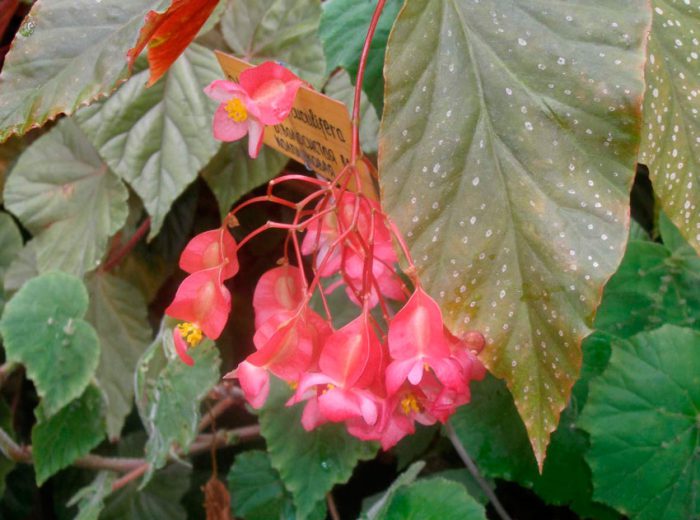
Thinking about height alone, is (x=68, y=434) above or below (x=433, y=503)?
below

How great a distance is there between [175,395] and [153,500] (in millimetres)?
323

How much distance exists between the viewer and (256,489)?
80 centimetres

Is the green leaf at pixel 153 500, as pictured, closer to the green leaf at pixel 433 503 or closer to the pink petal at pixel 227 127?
the green leaf at pixel 433 503

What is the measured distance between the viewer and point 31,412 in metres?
1.15

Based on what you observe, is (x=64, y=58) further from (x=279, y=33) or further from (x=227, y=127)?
(x=279, y=33)

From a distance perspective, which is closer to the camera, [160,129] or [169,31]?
[169,31]

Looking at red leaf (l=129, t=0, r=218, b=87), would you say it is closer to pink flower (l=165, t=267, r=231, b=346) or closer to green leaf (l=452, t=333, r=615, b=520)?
pink flower (l=165, t=267, r=231, b=346)

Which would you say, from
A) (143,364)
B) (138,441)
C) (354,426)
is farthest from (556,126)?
(138,441)

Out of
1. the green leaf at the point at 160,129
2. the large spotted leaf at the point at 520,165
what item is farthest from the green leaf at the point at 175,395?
the large spotted leaf at the point at 520,165

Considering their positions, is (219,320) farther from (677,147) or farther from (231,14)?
(231,14)

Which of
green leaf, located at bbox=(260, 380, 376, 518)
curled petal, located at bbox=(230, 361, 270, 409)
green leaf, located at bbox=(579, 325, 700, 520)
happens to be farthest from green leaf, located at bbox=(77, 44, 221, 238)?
green leaf, located at bbox=(579, 325, 700, 520)

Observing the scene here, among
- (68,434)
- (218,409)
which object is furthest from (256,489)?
(68,434)

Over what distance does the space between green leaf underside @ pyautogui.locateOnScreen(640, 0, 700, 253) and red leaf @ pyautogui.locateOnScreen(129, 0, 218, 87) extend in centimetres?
28

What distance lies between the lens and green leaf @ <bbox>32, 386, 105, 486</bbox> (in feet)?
2.55
